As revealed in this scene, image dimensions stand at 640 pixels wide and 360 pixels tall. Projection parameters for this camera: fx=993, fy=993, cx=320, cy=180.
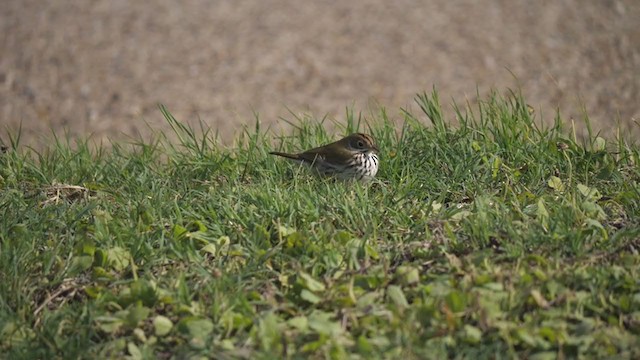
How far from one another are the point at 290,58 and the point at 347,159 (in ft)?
19.9

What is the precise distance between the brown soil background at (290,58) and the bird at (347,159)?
3957 millimetres

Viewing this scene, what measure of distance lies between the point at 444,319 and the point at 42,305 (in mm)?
1988

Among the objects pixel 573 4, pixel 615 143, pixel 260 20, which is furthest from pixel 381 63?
pixel 615 143

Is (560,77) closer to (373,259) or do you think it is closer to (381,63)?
(381,63)

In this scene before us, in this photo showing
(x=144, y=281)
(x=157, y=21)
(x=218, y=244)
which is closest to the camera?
(x=144, y=281)

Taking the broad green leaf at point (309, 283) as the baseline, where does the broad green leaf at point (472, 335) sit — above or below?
below

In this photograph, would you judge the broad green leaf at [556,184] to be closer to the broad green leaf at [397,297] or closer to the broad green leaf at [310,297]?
the broad green leaf at [397,297]

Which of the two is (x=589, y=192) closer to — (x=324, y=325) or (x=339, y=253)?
(x=339, y=253)

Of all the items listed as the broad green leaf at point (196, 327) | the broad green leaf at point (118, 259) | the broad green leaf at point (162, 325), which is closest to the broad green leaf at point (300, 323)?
the broad green leaf at point (196, 327)

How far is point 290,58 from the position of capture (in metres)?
12.1

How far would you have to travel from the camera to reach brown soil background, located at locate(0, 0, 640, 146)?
428 inches

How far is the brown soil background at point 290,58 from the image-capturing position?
10.9 meters

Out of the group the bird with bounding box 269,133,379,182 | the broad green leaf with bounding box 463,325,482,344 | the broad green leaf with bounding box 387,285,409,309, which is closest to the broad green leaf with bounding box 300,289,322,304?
Result: the broad green leaf with bounding box 387,285,409,309

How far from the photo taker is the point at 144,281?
4914mm
